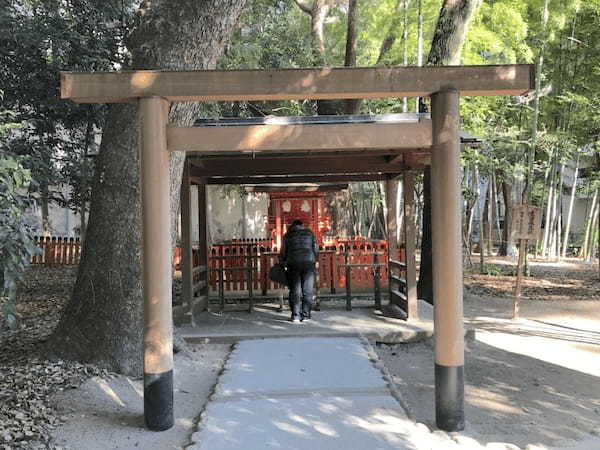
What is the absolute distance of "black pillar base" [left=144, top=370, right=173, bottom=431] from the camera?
427 cm

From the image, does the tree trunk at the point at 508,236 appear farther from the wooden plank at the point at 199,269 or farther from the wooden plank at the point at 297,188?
the wooden plank at the point at 199,269

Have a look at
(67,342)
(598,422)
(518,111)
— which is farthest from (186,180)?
(518,111)

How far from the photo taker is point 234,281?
9.95 m

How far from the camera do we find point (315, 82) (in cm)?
432

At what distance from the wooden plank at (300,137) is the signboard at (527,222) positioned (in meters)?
6.50

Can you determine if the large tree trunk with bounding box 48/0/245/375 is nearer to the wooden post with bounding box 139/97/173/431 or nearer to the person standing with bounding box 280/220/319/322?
the wooden post with bounding box 139/97/173/431

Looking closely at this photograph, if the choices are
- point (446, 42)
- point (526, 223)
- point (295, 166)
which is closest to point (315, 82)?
point (295, 166)

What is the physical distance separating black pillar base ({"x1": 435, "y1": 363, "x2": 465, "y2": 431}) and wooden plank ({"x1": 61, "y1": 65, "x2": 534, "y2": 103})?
2.21 metres

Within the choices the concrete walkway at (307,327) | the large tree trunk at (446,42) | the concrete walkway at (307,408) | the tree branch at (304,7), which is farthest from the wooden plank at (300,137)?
the tree branch at (304,7)

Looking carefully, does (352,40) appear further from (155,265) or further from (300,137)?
(155,265)

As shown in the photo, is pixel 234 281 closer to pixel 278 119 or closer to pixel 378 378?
pixel 278 119

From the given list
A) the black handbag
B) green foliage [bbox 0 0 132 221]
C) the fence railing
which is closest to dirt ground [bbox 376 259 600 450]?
the black handbag

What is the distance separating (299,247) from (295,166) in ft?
4.83

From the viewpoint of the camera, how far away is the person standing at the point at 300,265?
7.97m
